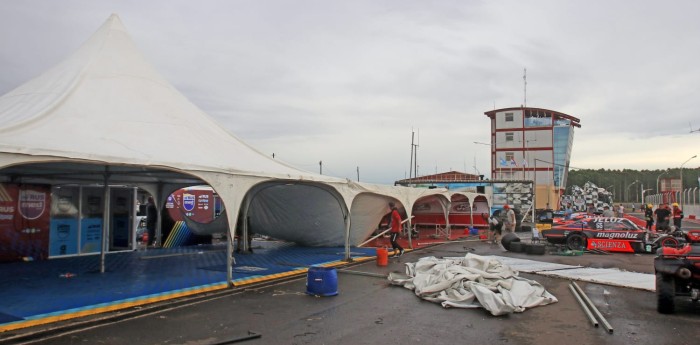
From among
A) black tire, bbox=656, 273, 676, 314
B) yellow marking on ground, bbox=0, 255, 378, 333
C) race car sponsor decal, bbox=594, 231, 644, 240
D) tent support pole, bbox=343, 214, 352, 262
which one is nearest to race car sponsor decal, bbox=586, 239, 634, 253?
race car sponsor decal, bbox=594, 231, 644, 240

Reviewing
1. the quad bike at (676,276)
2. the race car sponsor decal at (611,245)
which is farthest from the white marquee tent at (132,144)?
the quad bike at (676,276)

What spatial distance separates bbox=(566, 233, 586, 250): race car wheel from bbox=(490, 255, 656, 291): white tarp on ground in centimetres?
378

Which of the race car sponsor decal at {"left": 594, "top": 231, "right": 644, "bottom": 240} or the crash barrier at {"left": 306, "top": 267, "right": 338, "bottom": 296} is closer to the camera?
the crash barrier at {"left": 306, "top": 267, "right": 338, "bottom": 296}

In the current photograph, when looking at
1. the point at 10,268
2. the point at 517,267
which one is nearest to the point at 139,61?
the point at 10,268

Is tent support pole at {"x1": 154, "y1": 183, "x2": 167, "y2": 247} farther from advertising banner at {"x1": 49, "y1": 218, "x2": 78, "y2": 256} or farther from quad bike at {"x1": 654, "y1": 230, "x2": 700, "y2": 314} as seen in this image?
quad bike at {"x1": 654, "y1": 230, "x2": 700, "y2": 314}

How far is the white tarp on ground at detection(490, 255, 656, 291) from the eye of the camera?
10578 mm

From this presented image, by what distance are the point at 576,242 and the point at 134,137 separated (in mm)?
15062

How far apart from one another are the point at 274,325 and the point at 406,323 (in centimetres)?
200

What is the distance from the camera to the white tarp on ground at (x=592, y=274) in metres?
10.6

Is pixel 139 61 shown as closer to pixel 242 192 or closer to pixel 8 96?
pixel 8 96

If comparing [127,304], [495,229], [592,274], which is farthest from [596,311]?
[495,229]

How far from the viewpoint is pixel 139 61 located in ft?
46.5

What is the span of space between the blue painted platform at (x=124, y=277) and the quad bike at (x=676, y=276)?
762 cm

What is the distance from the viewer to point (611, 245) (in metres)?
17.1
